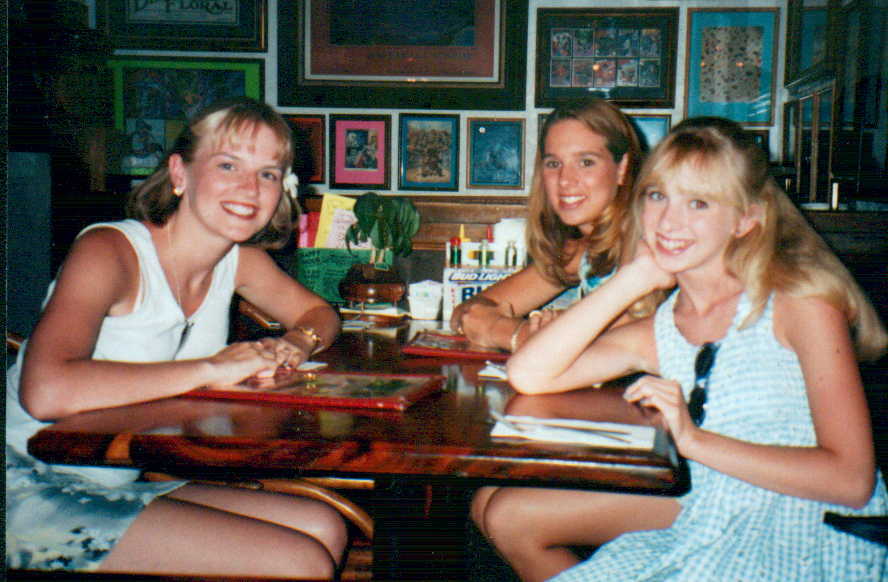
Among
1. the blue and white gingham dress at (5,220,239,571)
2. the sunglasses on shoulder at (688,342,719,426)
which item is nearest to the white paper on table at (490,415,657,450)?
the sunglasses on shoulder at (688,342,719,426)

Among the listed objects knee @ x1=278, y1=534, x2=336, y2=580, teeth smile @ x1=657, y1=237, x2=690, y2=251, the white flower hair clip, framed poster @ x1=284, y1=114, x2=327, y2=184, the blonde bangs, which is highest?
framed poster @ x1=284, y1=114, x2=327, y2=184

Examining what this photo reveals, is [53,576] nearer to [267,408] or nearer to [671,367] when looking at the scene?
[267,408]

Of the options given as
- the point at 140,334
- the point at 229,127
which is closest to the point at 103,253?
the point at 140,334

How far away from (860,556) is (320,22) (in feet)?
8.88

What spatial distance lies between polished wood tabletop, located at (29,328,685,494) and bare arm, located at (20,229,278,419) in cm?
5

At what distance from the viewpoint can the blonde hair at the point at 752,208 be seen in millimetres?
1251

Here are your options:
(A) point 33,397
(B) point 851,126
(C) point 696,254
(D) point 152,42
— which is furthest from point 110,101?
(B) point 851,126

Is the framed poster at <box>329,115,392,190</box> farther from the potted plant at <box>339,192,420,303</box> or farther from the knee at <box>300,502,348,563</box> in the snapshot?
the knee at <box>300,502,348,563</box>

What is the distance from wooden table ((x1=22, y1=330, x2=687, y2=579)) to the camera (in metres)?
0.91

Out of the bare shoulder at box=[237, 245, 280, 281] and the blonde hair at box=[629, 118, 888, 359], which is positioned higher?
the blonde hair at box=[629, 118, 888, 359]

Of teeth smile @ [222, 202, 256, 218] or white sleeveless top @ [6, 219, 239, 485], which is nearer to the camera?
white sleeveless top @ [6, 219, 239, 485]

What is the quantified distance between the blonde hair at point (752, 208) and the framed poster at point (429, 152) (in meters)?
1.76

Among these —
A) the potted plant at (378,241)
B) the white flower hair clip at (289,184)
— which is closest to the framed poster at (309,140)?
the potted plant at (378,241)

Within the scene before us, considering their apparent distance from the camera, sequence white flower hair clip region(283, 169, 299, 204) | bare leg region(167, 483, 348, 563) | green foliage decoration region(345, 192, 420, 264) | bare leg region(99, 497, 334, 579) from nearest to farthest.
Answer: bare leg region(99, 497, 334, 579)
bare leg region(167, 483, 348, 563)
white flower hair clip region(283, 169, 299, 204)
green foliage decoration region(345, 192, 420, 264)
